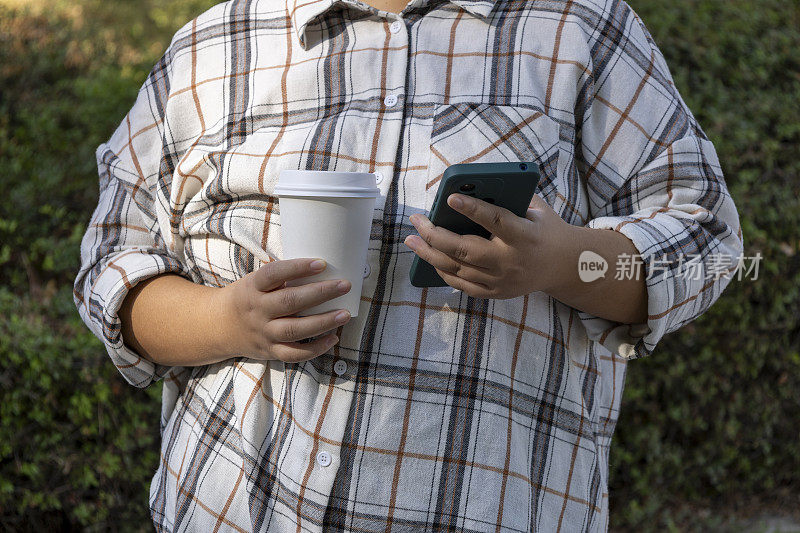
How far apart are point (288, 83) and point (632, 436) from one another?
268 cm

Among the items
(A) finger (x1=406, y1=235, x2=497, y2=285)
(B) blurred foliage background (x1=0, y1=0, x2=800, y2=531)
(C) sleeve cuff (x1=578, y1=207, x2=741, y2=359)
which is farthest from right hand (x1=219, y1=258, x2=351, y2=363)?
(B) blurred foliage background (x1=0, y1=0, x2=800, y2=531)

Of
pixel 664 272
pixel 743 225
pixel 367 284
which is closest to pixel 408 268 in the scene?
pixel 367 284

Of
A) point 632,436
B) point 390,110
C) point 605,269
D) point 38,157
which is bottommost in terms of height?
point 632,436

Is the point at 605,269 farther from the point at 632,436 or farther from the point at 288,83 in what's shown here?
the point at 632,436

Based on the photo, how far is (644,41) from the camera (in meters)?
1.36

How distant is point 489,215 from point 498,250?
0.08 m

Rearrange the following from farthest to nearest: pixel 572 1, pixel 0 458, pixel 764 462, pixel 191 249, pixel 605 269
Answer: pixel 764 462
pixel 0 458
pixel 191 249
pixel 572 1
pixel 605 269

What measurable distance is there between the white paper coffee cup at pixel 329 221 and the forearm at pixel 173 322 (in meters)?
0.24

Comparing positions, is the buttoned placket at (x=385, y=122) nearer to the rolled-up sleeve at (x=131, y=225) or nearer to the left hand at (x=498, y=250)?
the left hand at (x=498, y=250)

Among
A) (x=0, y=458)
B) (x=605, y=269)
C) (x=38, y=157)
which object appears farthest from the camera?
(x=38, y=157)

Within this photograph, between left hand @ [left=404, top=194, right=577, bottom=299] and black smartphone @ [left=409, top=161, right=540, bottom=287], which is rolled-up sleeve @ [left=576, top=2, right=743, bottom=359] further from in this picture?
black smartphone @ [left=409, top=161, right=540, bottom=287]

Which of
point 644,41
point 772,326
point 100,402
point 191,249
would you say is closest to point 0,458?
point 100,402

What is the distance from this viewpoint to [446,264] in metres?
1.07

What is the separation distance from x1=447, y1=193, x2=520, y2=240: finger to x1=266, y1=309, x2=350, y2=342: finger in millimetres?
268
